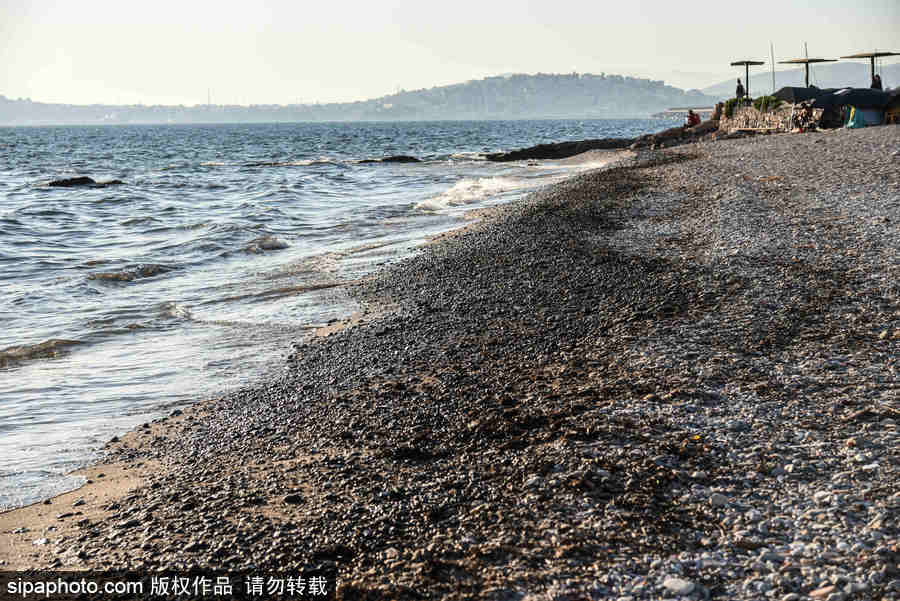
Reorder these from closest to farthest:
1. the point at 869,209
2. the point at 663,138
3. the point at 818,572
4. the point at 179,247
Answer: the point at 818,572 → the point at 869,209 → the point at 179,247 → the point at 663,138

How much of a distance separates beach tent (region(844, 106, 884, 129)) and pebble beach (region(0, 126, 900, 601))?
3107 cm

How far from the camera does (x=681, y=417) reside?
5445 mm

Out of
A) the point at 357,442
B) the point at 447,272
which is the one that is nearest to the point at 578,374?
the point at 357,442

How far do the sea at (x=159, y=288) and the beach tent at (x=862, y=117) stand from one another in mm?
18091

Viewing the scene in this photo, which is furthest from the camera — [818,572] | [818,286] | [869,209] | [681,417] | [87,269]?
[87,269]

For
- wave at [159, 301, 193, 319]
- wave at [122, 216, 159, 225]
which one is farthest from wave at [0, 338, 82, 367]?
wave at [122, 216, 159, 225]

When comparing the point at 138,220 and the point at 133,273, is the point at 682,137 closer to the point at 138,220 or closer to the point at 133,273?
the point at 138,220

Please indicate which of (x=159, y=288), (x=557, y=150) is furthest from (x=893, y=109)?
(x=159, y=288)

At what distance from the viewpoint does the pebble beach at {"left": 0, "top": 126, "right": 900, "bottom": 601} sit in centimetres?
386

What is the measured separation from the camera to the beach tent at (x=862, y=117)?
37.0m

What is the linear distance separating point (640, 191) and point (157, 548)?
16.8 m

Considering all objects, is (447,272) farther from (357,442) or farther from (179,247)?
(179,247)

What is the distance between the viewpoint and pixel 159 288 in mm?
12867

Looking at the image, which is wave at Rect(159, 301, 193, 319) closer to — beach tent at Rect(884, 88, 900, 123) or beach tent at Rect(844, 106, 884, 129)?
beach tent at Rect(844, 106, 884, 129)
